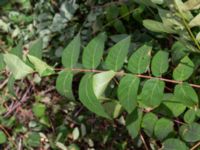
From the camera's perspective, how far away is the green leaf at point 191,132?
45.0 inches

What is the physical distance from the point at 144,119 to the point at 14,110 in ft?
3.15

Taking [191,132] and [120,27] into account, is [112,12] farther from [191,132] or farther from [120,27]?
[191,132]

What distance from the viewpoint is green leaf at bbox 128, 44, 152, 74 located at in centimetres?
105

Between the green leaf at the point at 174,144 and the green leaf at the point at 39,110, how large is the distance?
0.88 metres

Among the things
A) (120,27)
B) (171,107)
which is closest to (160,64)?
(171,107)

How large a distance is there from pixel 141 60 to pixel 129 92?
0.10 meters

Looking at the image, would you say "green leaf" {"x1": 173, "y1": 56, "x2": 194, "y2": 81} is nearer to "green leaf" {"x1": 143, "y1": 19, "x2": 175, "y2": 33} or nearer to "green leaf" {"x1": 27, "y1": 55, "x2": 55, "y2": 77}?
"green leaf" {"x1": 143, "y1": 19, "x2": 175, "y2": 33}

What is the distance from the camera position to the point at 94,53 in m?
1.06

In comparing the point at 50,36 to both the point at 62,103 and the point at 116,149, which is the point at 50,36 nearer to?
the point at 62,103

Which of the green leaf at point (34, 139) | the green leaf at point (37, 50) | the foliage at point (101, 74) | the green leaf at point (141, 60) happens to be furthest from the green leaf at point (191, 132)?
the green leaf at point (34, 139)

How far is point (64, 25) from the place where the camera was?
199 centimetres

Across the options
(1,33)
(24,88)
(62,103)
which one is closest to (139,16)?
(62,103)

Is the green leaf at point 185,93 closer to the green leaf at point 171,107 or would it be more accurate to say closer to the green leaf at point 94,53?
the green leaf at point 171,107

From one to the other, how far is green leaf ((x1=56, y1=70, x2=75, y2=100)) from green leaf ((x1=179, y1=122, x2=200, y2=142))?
343 mm
